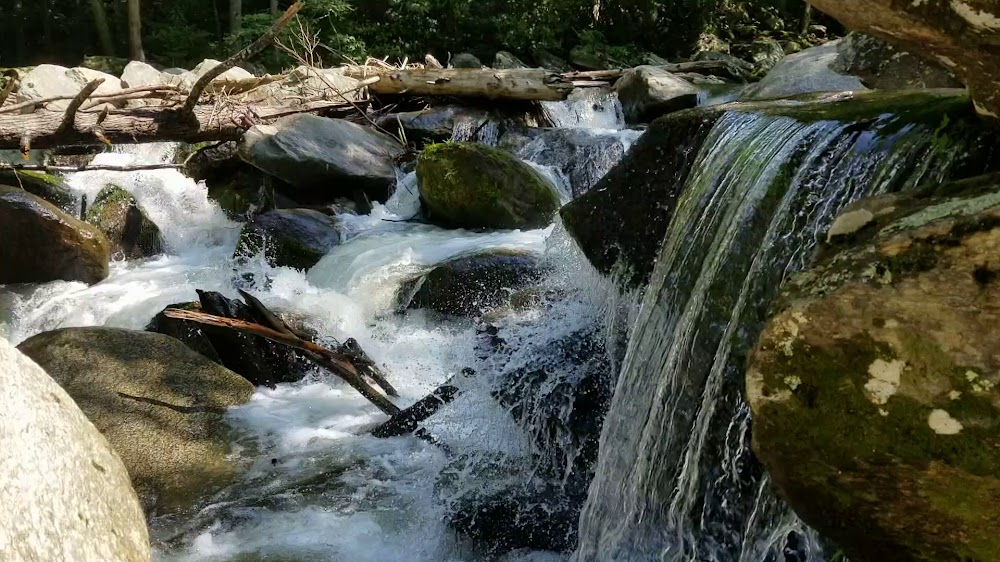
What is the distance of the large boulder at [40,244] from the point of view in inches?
→ 334

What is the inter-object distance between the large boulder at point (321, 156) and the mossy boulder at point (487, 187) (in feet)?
4.58

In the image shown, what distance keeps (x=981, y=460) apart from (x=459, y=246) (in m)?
6.85

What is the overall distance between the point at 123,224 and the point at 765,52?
13.4m

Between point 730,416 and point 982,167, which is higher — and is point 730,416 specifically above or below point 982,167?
below

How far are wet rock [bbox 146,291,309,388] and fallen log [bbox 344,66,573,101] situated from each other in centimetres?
603

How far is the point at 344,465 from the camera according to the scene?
16.3 feet

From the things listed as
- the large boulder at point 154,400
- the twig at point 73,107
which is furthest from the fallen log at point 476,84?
the large boulder at point 154,400

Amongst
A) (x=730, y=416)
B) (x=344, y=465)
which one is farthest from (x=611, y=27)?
(x=730, y=416)

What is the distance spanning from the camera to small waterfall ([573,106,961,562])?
2850 mm

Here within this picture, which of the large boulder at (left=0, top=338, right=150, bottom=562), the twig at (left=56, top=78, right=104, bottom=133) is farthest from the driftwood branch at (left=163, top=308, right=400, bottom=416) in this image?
the twig at (left=56, top=78, right=104, bottom=133)

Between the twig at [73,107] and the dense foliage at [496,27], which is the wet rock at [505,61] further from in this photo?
the twig at [73,107]

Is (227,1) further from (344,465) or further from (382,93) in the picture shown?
(344,465)

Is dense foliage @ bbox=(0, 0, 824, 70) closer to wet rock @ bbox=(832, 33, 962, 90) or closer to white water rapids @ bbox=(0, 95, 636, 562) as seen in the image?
white water rapids @ bbox=(0, 95, 636, 562)

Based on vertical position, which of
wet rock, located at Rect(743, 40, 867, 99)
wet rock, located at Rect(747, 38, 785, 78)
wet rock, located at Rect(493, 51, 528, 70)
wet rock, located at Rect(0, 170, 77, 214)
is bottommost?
wet rock, located at Rect(0, 170, 77, 214)
